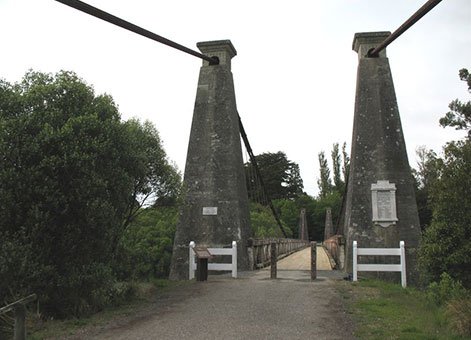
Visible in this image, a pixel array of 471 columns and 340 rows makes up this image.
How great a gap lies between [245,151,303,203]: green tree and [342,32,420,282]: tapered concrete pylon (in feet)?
152

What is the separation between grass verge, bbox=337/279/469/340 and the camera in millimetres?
5456

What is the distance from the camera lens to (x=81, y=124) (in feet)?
22.6

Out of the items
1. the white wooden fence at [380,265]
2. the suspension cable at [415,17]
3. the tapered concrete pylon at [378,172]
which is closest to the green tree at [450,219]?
the white wooden fence at [380,265]

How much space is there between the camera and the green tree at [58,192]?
6238 millimetres

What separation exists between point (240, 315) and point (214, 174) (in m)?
7.39

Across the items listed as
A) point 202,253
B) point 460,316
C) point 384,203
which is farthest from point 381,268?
point 460,316

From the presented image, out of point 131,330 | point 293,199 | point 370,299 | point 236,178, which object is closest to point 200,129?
point 236,178

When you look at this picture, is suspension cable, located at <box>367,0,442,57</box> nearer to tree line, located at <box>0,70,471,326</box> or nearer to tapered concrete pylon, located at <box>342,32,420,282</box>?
tapered concrete pylon, located at <box>342,32,420,282</box>

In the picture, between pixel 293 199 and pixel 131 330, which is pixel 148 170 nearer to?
pixel 131 330

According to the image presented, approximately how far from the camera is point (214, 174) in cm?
1360

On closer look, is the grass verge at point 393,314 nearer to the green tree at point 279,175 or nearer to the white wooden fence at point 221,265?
the white wooden fence at point 221,265

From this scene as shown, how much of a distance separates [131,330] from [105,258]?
1.90m

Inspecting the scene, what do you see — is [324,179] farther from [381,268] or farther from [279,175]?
[381,268]

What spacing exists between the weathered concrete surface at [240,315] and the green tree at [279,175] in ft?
168
